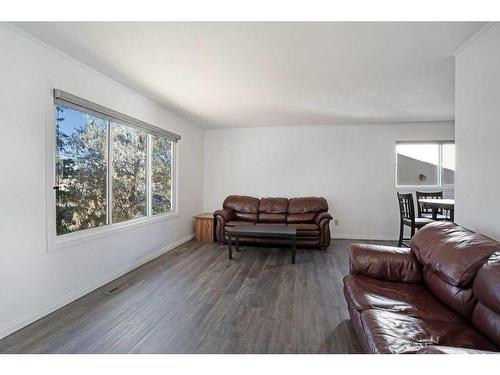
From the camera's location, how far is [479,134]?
2012 millimetres

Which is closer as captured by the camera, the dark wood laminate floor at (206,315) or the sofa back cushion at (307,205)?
the dark wood laminate floor at (206,315)

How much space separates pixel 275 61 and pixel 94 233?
2694mm

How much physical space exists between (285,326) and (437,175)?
4.90 metres

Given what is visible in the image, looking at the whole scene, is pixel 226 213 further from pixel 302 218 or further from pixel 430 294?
pixel 430 294

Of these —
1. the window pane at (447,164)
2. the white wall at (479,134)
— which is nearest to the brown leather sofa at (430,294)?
the white wall at (479,134)

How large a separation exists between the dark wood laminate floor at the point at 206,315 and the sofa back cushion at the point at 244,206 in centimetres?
168

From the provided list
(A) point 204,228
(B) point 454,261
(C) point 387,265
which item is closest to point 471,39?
(B) point 454,261

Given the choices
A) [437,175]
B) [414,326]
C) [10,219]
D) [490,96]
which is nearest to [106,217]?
[10,219]

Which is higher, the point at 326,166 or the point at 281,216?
the point at 326,166

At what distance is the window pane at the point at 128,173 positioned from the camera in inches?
126

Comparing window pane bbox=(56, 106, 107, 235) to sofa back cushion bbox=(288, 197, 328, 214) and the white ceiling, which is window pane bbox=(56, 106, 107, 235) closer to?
the white ceiling

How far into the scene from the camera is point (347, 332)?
1.93 metres

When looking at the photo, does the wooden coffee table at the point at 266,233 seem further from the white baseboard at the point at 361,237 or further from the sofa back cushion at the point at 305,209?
the white baseboard at the point at 361,237
